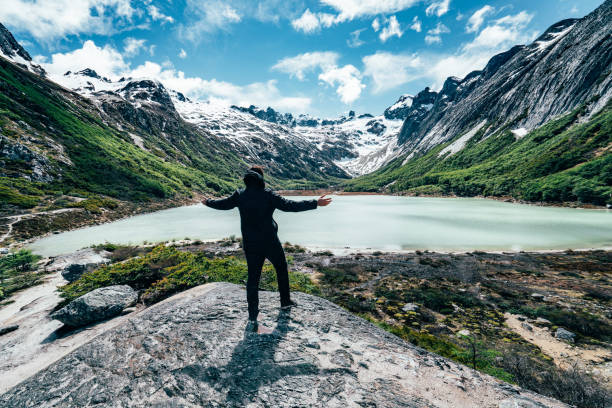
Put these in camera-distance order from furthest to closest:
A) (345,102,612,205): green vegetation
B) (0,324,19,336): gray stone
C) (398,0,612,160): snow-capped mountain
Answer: (398,0,612,160): snow-capped mountain
(345,102,612,205): green vegetation
(0,324,19,336): gray stone

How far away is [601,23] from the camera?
119000mm

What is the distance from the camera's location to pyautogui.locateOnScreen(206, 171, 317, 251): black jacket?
523cm

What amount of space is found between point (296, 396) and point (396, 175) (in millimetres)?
199497

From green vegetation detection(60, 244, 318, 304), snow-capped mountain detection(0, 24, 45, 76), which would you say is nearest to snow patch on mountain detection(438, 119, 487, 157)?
green vegetation detection(60, 244, 318, 304)

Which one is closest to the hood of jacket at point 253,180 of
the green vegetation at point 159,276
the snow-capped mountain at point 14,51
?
the green vegetation at point 159,276

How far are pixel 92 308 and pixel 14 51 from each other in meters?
267

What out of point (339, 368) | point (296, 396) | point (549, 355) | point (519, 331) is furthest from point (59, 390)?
point (519, 331)

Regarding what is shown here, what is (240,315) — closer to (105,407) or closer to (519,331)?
(105,407)

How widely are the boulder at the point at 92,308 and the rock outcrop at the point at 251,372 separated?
15.1 ft

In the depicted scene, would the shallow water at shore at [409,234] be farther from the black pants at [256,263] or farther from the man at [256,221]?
the man at [256,221]

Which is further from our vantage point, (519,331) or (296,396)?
(519,331)

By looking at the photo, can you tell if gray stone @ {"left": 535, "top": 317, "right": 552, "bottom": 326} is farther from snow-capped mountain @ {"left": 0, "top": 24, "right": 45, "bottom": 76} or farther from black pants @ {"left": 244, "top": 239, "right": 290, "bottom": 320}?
snow-capped mountain @ {"left": 0, "top": 24, "right": 45, "bottom": 76}

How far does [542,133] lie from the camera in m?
102

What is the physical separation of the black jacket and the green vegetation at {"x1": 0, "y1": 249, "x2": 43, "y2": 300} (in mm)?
17724
